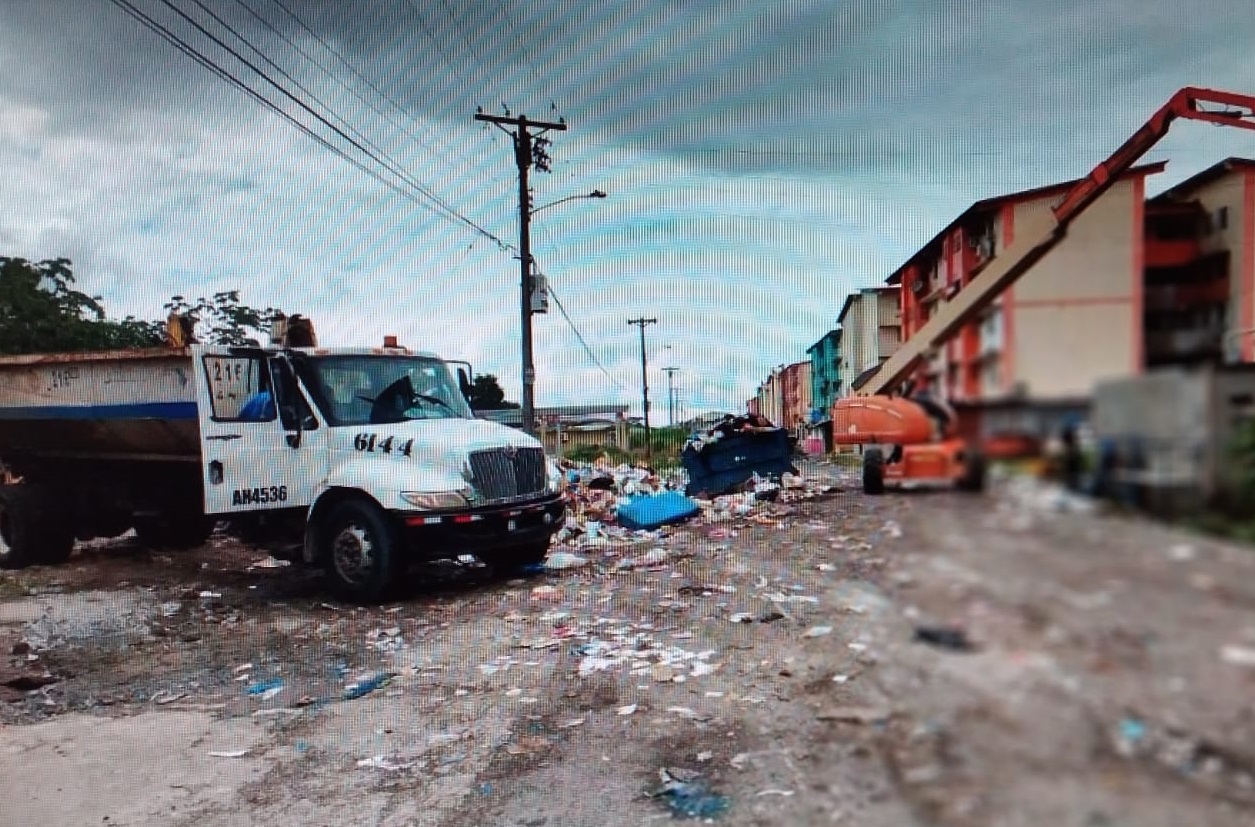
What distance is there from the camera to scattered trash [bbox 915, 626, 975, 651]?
0.28 m

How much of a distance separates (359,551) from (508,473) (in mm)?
1048

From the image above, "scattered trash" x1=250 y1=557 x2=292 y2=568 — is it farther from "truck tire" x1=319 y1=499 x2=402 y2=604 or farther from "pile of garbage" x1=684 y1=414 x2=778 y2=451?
"pile of garbage" x1=684 y1=414 x2=778 y2=451

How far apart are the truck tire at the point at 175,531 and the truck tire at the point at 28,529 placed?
22.8 inches

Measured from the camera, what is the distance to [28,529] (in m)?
5.97

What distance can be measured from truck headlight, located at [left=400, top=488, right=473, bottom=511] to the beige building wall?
450 cm

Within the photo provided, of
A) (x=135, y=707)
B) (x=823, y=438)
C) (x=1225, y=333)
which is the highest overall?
(x=1225, y=333)

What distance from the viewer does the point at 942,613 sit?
28cm

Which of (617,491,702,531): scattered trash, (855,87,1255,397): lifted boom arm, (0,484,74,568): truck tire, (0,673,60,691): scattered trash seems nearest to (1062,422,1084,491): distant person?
(855,87,1255,397): lifted boom arm

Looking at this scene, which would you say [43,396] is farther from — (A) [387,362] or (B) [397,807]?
(B) [397,807]

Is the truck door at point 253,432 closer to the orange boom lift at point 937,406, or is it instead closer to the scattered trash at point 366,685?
the scattered trash at point 366,685

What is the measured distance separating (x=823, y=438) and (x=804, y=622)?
153cm

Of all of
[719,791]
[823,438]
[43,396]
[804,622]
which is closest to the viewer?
[719,791]

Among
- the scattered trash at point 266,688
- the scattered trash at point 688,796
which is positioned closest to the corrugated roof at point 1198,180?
the scattered trash at point 688,796

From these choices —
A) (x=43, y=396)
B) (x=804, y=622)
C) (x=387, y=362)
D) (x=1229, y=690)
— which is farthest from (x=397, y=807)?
(x=43, y=396)
